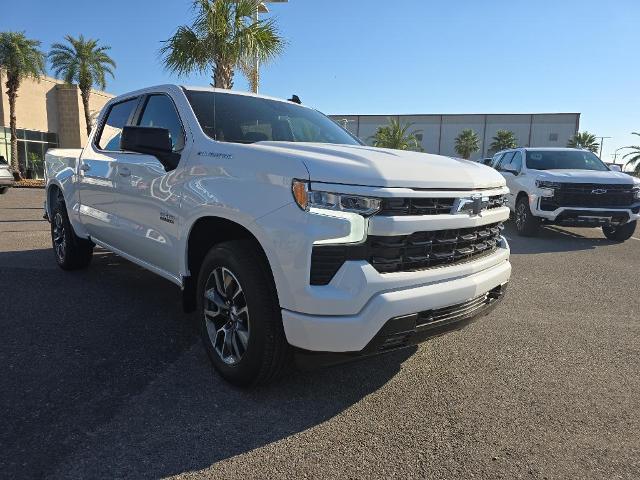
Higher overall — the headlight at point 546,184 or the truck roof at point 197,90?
the truck roof at point 197,90

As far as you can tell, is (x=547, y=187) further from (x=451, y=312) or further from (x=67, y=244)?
(x=67, y=244)

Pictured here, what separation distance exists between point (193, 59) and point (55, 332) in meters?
10.3

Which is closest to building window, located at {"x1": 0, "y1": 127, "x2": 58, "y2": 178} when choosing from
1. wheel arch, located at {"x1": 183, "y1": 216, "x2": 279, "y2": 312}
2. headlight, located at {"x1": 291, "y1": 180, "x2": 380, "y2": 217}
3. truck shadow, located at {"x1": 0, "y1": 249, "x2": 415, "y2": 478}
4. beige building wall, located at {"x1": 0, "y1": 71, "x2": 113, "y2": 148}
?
beige building wall, located at {"x1": 0, "y1": 71, "x2": 113, "y2": 148}

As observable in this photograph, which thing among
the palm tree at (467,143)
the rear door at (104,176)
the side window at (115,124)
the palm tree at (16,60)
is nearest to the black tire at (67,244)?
the rear door at (104,176)

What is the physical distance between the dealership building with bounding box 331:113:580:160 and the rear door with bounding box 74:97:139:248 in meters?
63.0

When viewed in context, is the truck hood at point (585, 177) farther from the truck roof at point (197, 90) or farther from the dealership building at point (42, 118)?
the dealership building at point (42, 118)

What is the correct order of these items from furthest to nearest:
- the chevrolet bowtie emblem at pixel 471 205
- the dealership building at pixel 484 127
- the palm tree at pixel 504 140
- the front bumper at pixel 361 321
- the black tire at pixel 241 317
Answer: the dealership building at pixel 484 127, the palm tree at pixel 504 140, the chevrolet bowtie emblem at pixel 471 205, the black tire at pixel 241 317, the front bumper at pixel 361 321

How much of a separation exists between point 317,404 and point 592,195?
7.95 meters

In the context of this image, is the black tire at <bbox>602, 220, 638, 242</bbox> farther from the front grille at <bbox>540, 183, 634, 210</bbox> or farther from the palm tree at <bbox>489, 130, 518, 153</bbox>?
the palm tree at <bbox>489, 130, 518, 153</bbox>

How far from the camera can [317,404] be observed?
9.36 ft

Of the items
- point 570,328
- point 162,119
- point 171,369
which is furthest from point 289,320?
point 570,328

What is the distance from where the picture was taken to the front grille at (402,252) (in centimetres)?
245

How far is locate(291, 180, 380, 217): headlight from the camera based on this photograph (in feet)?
8.13

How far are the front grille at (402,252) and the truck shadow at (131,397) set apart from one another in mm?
884
